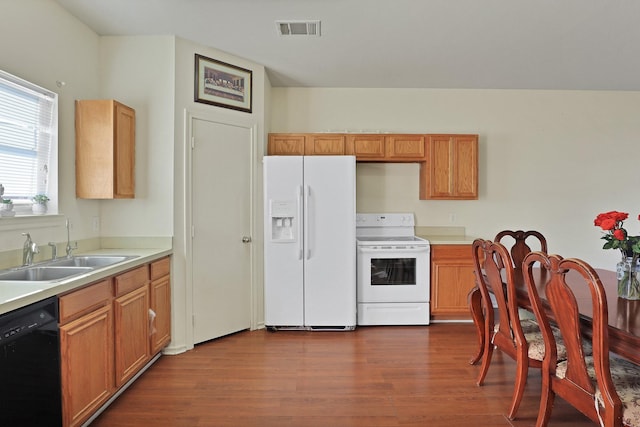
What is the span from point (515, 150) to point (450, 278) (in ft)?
6.18

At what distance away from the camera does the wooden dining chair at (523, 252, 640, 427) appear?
156 cm

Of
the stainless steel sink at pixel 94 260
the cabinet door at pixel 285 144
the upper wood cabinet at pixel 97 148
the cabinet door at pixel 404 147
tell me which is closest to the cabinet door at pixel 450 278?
the cabinet door at pixel 404 147

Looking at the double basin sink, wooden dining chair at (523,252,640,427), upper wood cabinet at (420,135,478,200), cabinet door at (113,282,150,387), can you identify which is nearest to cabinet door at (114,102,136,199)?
the double basin sink

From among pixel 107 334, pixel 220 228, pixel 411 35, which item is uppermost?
pixel 411 35

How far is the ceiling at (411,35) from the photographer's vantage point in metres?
2.73

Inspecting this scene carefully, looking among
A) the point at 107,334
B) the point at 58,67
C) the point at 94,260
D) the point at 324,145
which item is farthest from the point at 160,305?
the point at 324,145

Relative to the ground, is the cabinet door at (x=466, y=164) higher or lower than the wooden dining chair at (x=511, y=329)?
higher

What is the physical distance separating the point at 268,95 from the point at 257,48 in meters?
0.80

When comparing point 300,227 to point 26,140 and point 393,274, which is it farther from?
point 26,140

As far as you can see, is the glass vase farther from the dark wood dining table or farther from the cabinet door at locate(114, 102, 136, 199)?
the cabinet door at locate(114, 102, 136, 199)

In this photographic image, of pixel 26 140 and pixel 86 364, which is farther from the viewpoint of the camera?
pixel 26 140

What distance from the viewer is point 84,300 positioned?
2.04 metres

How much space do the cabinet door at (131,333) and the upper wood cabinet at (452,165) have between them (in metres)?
3.12

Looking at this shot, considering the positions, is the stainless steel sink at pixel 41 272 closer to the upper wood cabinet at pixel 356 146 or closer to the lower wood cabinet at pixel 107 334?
the lower wood cabinet at pixel 107 334
